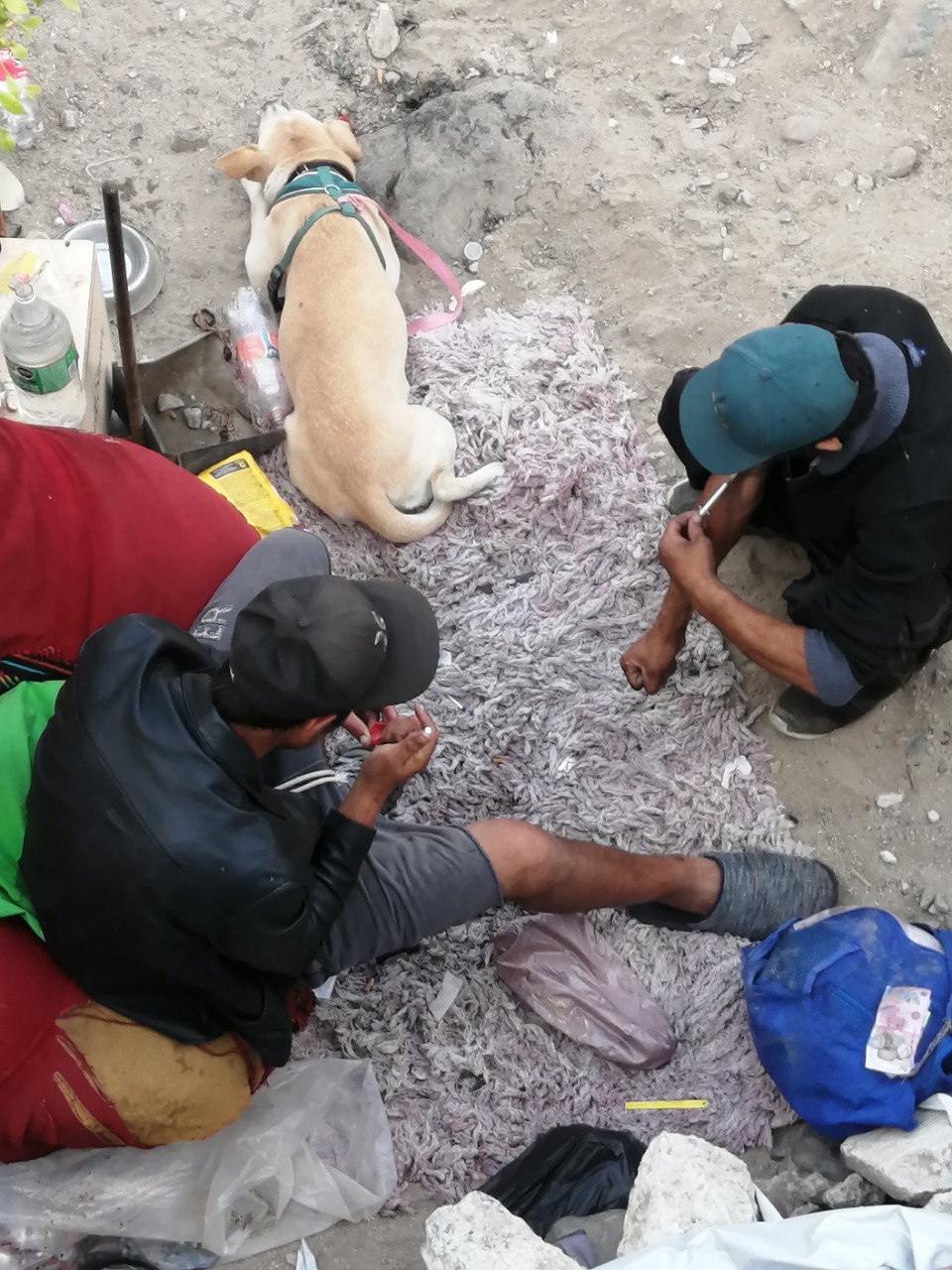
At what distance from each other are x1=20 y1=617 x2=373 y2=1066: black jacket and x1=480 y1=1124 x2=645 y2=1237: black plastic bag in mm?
888

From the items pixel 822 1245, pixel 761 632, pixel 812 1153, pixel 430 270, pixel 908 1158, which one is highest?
pixel 430 270

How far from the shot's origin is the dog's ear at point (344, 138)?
3.73 m

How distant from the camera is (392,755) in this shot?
2102 millimetres

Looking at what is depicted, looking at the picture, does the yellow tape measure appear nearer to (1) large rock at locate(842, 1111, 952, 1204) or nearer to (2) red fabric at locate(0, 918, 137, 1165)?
(1) large rock at locate(842, 1111, 952, 1204)

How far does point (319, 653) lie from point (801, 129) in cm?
308

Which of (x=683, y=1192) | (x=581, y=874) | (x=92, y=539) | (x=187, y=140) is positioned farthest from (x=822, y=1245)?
(x=187, y=140)

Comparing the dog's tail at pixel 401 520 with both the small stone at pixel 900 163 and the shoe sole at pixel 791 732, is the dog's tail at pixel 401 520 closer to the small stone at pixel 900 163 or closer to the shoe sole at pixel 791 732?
the shoe sole at pixel 791 732

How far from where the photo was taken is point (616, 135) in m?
3.88

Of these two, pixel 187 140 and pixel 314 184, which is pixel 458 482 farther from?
pixel 187 140

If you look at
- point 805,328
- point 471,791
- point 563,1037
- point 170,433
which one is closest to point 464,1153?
point 563,1037

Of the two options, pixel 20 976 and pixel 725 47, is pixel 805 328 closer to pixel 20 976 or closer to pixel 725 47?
pixel 20 976

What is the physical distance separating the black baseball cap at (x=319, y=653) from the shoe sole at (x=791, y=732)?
4.22 feet

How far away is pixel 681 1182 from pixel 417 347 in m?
2.56

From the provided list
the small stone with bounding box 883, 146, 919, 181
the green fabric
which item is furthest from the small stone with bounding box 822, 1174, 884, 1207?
the small stone with bounding box 883, 146, 919, 181
